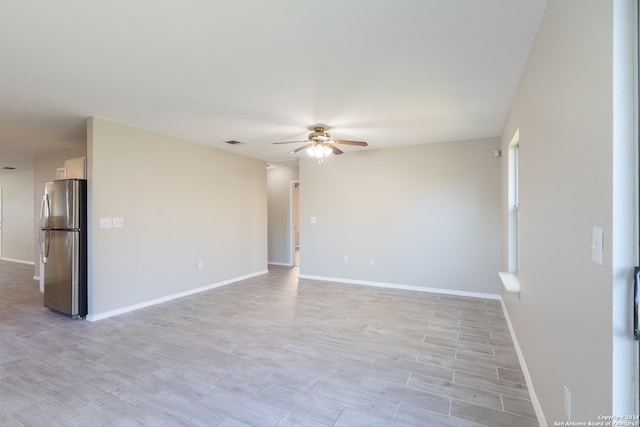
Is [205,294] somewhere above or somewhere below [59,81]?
below

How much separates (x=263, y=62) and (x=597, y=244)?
2.36m

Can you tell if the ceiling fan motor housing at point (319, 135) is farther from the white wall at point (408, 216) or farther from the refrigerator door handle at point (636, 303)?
the refrigerator door handle at point (636, 303)

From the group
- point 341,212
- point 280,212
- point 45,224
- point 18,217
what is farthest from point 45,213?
point 18,217

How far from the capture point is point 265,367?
8.55 ft

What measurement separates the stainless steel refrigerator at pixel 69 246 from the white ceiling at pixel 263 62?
0.96 meters

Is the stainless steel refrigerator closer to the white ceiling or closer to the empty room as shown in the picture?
the empty room

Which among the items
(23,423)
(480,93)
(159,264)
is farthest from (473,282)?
(23,423)

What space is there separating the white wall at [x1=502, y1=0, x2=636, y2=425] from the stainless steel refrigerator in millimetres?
4801

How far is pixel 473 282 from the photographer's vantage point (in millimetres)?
4836

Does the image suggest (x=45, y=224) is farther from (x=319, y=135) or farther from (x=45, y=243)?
(x=319, y=135)

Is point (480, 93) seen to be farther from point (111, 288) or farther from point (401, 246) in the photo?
point (111, 288)

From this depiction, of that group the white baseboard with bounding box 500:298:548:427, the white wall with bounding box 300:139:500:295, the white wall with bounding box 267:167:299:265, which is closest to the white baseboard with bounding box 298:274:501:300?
the white wall with bounding box 300:139:500:295

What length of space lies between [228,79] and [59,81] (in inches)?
61.4

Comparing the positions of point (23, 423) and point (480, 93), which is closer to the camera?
point (23, 423)
